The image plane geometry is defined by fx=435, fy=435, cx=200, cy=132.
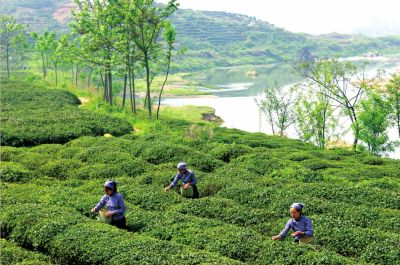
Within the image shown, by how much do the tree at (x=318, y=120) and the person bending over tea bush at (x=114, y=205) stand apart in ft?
142

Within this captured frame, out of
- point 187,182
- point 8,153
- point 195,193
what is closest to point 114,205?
point 187,182

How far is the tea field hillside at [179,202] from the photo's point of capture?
13211mm

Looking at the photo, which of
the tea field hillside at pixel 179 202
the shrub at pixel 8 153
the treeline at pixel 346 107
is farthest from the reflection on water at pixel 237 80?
the shrub at pixel 8 153

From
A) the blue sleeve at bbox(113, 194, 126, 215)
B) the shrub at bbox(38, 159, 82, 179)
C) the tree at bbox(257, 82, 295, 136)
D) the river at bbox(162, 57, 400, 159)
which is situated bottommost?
the river at bbox(162, 57, 400, 159)

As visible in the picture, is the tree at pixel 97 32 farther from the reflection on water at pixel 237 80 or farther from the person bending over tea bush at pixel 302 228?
the reflection on water at pixel 237 80

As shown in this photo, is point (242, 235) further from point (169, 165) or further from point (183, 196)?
point (169, 165)

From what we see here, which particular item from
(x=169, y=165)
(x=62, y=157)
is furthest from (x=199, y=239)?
(x=62, y=157)

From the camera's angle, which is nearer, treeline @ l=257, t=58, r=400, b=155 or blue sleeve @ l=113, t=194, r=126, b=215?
blue sleeve @ l=113, t=194, r=126, b=215

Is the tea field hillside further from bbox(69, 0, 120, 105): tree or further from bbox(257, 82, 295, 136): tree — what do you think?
bbox(257, 82, 295, 136): tree

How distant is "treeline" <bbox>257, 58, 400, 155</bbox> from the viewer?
4934 cm

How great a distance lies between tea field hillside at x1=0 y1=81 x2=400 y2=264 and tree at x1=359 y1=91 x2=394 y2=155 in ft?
56.1

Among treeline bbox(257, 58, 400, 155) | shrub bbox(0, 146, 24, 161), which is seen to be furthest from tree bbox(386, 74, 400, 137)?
shrub bbox(0, 146, 24, 161)

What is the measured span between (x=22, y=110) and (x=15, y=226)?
2707 cm

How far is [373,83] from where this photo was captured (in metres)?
55.0
